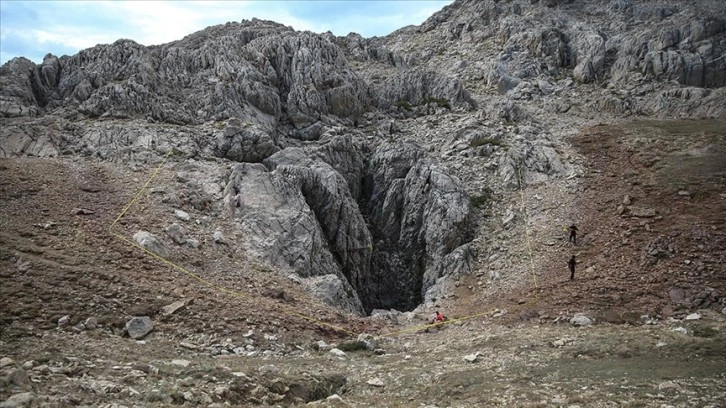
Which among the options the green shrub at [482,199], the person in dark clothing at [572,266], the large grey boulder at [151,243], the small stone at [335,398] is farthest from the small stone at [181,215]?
the person in dark clothing at [572,266]

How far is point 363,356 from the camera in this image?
16.1 metres

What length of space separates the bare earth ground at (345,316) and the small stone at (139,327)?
0.27m

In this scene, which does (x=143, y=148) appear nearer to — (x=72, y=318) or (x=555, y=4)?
(x=72, y=318)

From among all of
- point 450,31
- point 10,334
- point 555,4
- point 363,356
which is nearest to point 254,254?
point 363,356

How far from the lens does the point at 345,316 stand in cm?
1986

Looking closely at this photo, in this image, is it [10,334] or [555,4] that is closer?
[10,334]

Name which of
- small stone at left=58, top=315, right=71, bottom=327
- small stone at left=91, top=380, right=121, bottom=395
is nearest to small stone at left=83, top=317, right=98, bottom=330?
small stone at left=58, top=315, right=71, bottom=327

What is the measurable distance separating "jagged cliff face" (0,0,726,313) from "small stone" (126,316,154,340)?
28.2ft

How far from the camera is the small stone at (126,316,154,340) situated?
46.2 ft

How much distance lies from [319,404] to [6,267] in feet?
40.1

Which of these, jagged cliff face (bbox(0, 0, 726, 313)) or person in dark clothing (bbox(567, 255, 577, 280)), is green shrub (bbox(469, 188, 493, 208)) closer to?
jagged cliff face (bbox(0, 0, 726, 313))

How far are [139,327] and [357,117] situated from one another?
30.6 metres

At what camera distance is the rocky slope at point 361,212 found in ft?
42.7

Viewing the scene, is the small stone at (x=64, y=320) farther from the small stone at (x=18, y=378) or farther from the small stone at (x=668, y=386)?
the small stone at (x=668, y=386)
